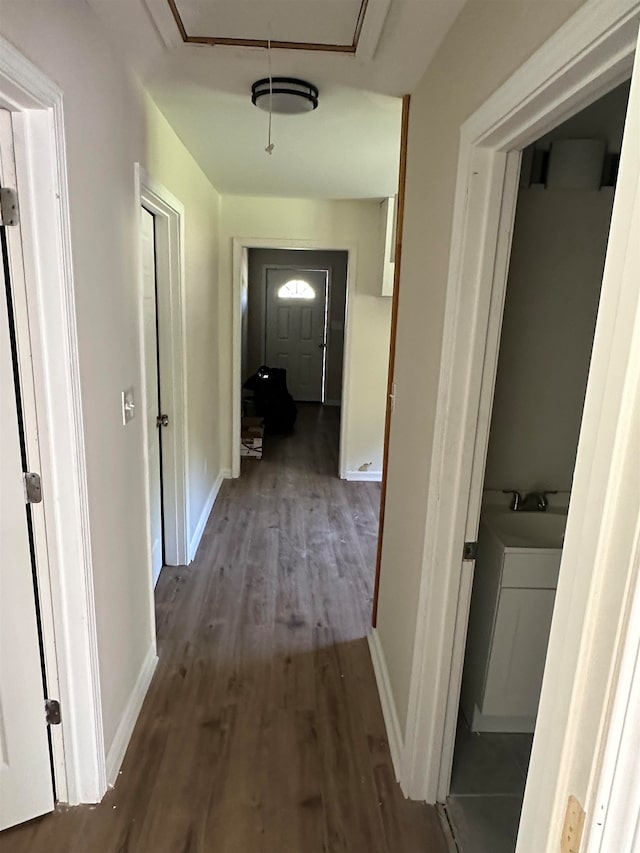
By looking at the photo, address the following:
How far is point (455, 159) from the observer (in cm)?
151

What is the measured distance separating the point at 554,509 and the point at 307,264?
6.13 metres

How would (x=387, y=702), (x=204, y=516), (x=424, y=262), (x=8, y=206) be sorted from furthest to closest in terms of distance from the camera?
(x=204, y=516), (x=387, y=702), (x=424, y=262), (x=8, y=206)

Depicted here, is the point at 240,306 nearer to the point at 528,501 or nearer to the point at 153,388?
the point at 153,388

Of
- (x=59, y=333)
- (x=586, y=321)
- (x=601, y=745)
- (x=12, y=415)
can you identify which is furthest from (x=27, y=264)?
(x=586, y=321)

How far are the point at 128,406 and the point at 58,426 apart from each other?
0.53m

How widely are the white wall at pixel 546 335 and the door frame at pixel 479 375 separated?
2.08ft

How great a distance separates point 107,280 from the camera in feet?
5.63

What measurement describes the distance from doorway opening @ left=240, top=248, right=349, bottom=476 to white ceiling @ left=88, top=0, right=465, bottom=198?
15.0ft

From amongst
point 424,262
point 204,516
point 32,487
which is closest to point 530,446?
point 424,262

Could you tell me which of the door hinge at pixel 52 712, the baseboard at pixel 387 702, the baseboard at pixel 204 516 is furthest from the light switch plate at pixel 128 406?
the baseboard at pixel 204 516

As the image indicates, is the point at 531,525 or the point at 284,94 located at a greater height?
the point at 284,94

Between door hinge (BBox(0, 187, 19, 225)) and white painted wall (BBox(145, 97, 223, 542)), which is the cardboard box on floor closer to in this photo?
white painted wall (BBox(145, 97, 223, 542))

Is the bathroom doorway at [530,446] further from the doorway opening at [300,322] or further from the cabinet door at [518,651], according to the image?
the doorway opening at [300,322]

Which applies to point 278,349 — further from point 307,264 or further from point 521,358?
point 521,358
